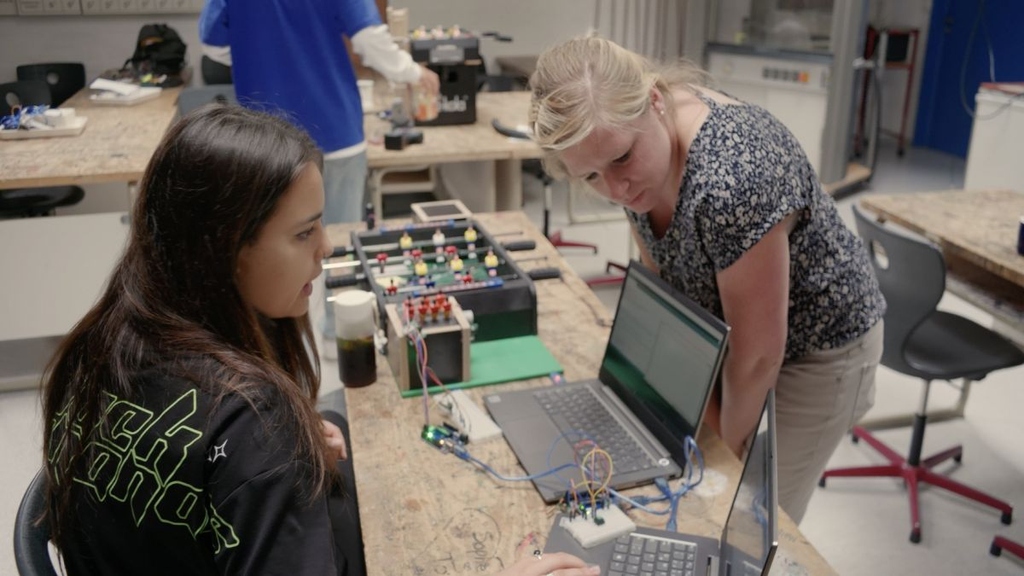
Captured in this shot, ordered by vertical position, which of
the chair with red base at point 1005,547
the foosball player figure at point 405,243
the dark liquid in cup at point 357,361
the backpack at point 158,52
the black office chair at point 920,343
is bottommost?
the chair with red base at point 1005,547

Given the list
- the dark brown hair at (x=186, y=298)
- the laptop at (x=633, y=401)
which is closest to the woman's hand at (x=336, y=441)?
the laptop at (x=633, y=401)

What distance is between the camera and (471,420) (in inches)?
58.2

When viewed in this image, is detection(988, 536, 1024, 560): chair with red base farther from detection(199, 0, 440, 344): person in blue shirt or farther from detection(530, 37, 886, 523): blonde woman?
detection(199, 0, 440, 344): person in blue shirt

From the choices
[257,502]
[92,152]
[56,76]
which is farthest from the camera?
[56,76]

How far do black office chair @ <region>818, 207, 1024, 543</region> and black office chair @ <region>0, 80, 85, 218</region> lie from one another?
11.0 feet

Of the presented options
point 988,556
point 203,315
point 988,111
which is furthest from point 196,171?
point 988,111

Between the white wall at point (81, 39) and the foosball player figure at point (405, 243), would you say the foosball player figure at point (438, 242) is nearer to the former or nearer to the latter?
the foosball player figure at point (405, 243)

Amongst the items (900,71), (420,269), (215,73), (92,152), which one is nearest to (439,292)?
(420,269)

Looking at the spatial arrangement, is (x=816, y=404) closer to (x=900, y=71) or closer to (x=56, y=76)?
(x=56, y=76)

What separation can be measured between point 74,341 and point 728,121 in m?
1.03

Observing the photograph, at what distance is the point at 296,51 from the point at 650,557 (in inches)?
86.6

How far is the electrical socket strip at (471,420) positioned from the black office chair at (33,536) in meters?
0.65

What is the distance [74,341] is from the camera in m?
1.08

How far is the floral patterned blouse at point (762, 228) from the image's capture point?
4.26 feet
